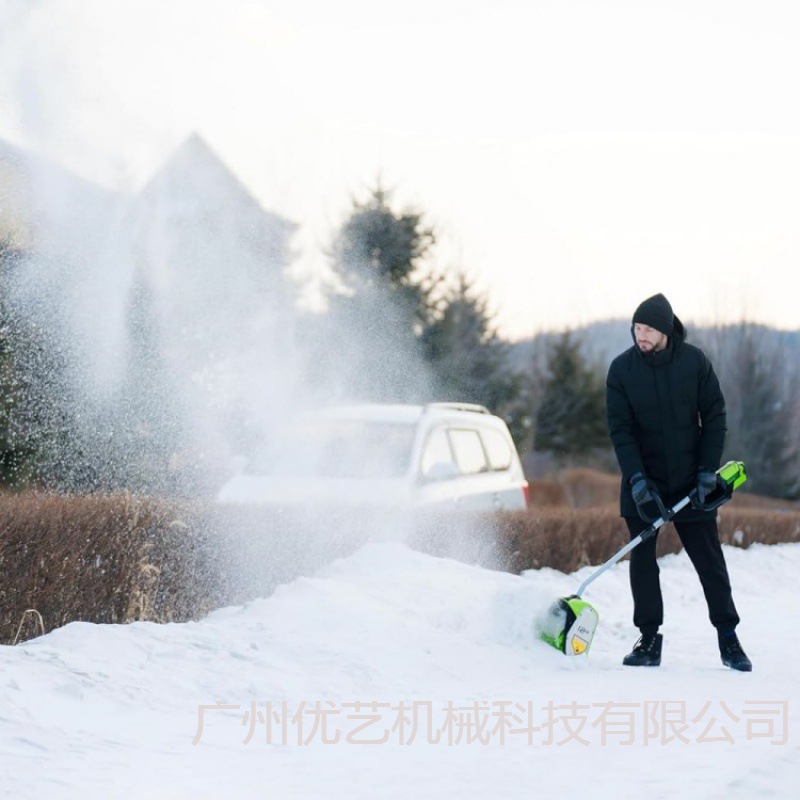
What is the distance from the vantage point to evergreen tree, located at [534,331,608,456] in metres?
44.1

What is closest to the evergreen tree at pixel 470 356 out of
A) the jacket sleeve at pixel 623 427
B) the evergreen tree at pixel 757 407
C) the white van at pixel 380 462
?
the evergreen tree at pixel 757 407

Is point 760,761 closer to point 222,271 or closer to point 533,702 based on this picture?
point 533,702

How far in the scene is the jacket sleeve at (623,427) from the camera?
20.5 ft

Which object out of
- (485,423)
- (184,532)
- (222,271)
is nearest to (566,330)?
(222,271)

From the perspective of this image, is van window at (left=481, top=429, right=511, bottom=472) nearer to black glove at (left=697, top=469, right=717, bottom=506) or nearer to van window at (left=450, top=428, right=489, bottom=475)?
van window at (left=450, top=428, right=489, bottom=475)

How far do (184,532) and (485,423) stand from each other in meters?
5.02

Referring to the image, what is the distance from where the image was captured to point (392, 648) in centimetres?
587

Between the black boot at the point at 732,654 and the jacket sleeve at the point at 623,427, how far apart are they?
3.07 feet

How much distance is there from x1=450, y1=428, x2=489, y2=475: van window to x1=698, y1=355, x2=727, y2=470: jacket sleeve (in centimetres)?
393

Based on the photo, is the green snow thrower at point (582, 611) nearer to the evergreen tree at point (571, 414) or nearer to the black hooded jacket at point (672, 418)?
the black hooded jacket at point (672, 418)

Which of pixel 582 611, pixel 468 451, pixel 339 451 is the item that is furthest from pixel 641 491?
pixel 468 451

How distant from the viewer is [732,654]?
19.7 ft

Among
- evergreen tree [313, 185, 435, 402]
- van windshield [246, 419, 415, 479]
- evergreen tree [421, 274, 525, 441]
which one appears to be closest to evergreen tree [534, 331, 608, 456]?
evergreen tree [421, 274, 525, 441]

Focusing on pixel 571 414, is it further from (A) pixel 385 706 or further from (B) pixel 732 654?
(A) pixel 385 706
